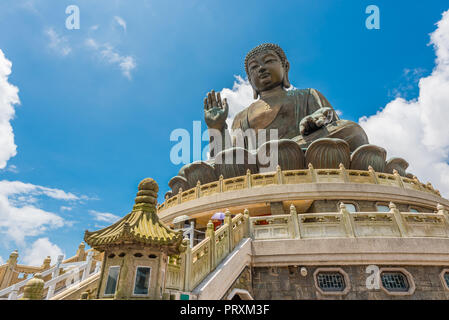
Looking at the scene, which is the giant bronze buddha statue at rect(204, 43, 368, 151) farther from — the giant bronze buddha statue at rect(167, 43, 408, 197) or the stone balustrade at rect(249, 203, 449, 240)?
the stone balustrade at rect(249, 203, 449, 240)

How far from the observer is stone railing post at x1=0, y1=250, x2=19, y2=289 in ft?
31.4

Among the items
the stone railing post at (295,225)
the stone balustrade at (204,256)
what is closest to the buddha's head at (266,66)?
the stone railing post at (295,225)

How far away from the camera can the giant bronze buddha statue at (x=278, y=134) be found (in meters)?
13.5

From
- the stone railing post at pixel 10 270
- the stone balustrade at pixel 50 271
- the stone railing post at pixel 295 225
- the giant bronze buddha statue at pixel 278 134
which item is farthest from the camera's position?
the giant bronze buddha statue at pixel 278 134

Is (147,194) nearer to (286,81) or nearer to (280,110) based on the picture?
(280,110)

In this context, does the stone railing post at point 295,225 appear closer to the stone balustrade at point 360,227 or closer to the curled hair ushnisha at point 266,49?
the stone balustrade at point 360,227

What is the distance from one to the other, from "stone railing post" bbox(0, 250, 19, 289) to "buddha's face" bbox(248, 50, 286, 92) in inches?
752

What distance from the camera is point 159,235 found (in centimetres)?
401

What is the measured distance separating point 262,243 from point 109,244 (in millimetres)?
4175

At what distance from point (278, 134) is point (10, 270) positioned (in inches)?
637

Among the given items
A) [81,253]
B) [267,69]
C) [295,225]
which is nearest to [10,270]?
[81,253]

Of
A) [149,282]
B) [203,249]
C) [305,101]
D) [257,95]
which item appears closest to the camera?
[149,282]
